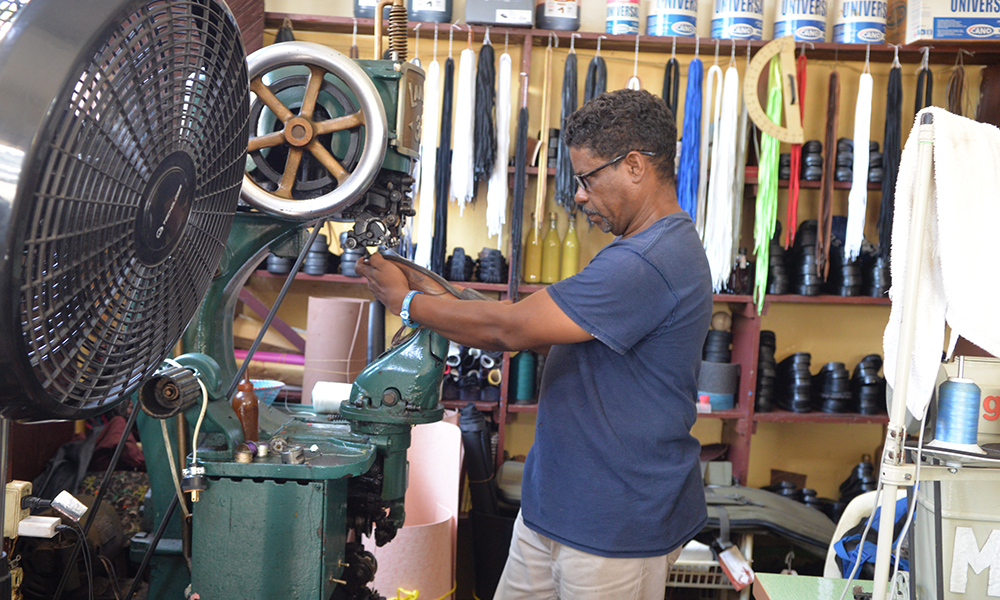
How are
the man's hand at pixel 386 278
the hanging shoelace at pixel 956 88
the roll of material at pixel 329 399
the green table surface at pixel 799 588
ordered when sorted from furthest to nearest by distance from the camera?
the hanging shoelace at pixel 956 88 → the roll of material at pixel 329 399 → the green table surface at pixel 799 588 → the man's hand at pixel 386 278

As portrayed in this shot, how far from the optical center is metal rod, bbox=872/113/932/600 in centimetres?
129

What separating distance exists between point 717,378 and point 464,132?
1464 millimetres

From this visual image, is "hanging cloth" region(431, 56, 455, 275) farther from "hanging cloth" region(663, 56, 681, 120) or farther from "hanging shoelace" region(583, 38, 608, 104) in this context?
"hanging cloth" region(663, 56, 681, 120)

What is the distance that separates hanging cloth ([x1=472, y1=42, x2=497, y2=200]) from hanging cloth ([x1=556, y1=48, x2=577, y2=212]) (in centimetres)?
28

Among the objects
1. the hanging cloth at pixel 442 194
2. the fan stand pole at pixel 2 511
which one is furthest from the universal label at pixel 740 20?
the fan stand pole at pixel 2 511

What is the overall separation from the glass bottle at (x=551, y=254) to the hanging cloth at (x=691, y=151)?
581mm

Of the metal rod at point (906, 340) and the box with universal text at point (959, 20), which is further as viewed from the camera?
the box with universal text at point (959, 20)

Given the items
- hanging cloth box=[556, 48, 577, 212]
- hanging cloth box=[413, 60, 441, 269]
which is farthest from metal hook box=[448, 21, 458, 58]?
hanging cloth box=[556, 48, 577, 212]

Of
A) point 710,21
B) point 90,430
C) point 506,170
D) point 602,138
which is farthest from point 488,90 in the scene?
point 90,430

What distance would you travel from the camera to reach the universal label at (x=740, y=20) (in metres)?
3.23

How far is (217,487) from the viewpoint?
1.28m

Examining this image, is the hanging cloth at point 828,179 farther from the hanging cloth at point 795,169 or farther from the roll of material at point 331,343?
the roll of material at point 331,343

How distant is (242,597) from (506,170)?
2.24 m

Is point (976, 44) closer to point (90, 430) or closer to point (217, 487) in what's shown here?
point (217, 487)
